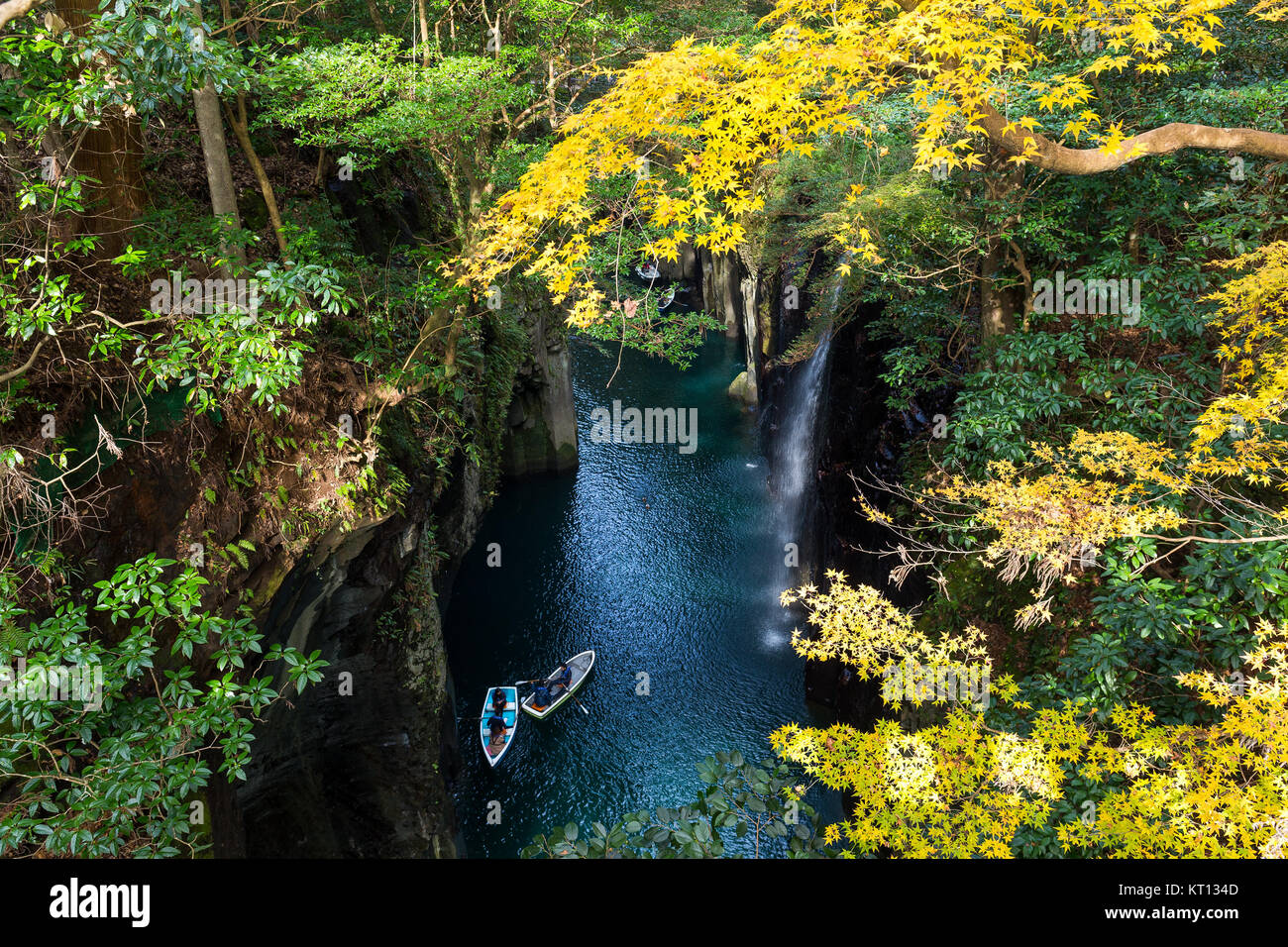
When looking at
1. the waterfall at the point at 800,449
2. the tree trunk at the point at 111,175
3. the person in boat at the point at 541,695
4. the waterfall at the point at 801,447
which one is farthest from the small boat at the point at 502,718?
the tree trunk at the point at 111,175

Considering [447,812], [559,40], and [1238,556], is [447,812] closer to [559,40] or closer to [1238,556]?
[1238,556]

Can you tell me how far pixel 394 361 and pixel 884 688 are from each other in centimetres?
818

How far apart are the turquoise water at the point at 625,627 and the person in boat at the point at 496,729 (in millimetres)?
395

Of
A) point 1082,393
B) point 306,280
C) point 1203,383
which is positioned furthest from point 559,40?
point 1203,383
